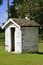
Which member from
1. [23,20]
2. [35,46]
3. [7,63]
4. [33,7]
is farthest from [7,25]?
[33,7]

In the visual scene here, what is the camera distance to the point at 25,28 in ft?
77.1

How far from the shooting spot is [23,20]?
24.7 metres

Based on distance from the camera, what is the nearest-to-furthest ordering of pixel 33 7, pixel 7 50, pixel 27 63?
pixel 27 63
pixel 7 50
pixel 33 7

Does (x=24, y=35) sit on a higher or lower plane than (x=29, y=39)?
higher

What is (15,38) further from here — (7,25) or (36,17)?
(36,17)

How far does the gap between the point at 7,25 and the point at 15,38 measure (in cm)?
165

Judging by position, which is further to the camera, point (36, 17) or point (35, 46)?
point (36, 17)

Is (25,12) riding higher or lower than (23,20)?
higher

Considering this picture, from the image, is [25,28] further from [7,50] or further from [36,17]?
[36,17]

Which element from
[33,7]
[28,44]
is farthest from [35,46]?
[33,7]

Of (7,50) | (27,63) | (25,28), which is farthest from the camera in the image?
(7,50)

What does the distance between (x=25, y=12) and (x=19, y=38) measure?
35928mm

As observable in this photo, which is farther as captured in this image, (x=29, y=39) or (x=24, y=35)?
(x=29, y=39)

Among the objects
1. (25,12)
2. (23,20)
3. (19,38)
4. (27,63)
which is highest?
(25,12)
